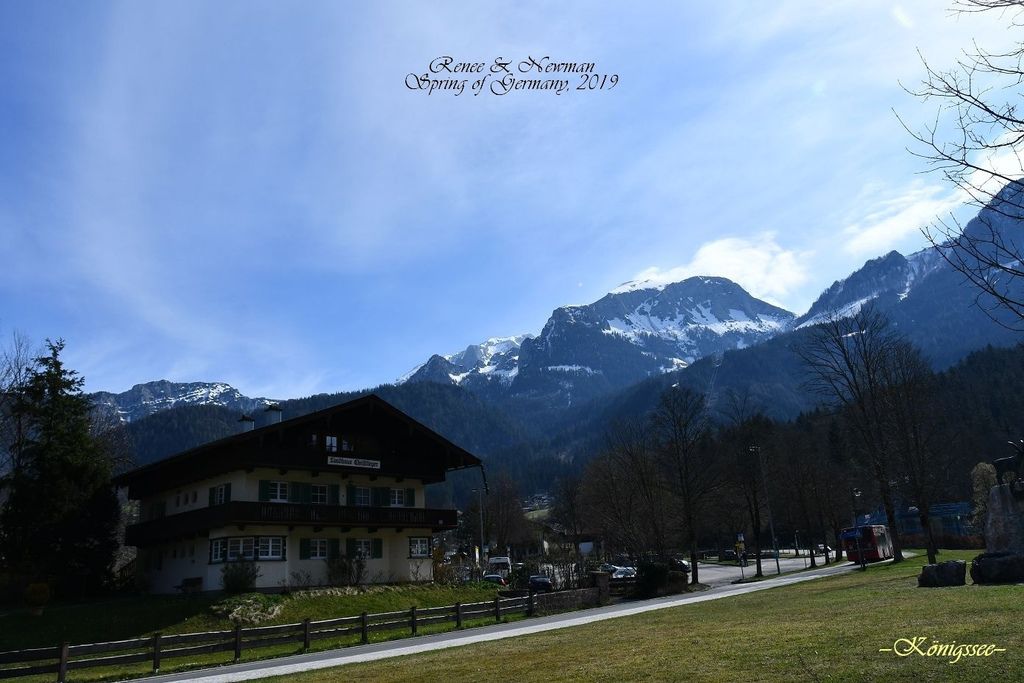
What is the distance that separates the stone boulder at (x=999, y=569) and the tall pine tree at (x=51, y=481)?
39.7 metres

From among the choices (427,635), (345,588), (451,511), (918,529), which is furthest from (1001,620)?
(918,529)

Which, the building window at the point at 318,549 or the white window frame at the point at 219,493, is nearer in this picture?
the white window frame at the point at 219,493

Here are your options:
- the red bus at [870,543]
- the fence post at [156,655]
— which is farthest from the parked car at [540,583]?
the fence post at [156,655]

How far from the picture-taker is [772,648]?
1283 centimetres

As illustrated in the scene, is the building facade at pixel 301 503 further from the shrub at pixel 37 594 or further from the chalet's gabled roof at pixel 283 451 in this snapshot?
the shrub at pixel 37 594

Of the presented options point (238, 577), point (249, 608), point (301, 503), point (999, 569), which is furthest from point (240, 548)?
point (999, 569)

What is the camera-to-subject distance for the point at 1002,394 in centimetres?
11969

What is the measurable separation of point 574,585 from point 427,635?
777 inches

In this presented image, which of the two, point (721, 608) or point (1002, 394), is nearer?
point (721, 608)

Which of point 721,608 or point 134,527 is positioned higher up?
point 134,527

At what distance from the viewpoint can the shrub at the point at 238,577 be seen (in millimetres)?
36312

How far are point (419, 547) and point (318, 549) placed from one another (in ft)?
23.9

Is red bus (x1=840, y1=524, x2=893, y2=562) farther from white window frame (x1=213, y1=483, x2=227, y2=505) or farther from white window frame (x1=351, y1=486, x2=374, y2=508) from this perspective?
white window frame (x1=213, y1=483, x2=227, y2=505)

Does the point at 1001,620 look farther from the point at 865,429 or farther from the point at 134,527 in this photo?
the point at 134,527
